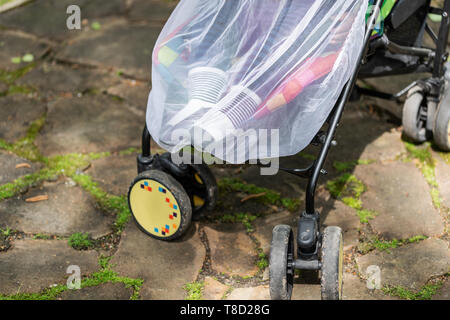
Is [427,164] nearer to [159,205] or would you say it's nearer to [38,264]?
[159,205]

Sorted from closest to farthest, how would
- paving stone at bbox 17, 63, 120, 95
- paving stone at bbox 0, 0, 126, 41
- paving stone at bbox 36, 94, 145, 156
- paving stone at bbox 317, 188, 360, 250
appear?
paving stone at bbox 317, 188, 360, 250
paving stone at bbox 36, 94, 145, 156
paving stone at bbox 17, 63, 120, 95
paving stone at bbox 0, 0, 126, 41

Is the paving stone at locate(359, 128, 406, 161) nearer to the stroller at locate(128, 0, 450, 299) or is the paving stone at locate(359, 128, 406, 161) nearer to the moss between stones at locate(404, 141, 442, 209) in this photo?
the moss between stones at locate(404, 141, 442, 209)

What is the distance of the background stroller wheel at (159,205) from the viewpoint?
247 cm

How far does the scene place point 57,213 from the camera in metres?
2.79

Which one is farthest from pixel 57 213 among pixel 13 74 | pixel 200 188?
pixel 13 74

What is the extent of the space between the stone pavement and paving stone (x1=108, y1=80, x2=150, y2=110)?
12 mm

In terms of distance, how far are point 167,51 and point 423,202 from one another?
4.47 ft

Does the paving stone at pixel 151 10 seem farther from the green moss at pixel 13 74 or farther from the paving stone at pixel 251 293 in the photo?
the paving stone at pixel 251 293

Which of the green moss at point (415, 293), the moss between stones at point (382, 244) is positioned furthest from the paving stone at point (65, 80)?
the green moss at point (415, 293)

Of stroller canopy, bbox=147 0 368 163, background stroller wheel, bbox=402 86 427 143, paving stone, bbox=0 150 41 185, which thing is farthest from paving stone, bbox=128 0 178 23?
stroller canopy, bbox=147 0 368 163

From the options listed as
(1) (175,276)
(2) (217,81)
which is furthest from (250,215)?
(2) (217,81)

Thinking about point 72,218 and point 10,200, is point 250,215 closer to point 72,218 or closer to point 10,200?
point 72,218

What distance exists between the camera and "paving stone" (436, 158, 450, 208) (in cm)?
281

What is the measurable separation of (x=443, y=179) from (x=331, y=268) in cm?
110
